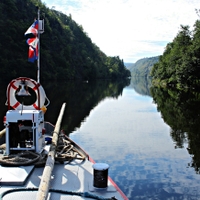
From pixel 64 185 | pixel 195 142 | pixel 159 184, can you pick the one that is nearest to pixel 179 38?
pixel 195 142

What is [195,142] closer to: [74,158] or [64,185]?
[74,158]

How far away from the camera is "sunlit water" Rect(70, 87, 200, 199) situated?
1288cm

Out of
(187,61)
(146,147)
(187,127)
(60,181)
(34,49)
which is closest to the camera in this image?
(60,181)

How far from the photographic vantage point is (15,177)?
915 centimetres

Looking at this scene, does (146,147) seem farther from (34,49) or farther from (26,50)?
(26,50)

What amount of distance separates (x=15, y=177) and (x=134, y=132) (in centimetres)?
1646

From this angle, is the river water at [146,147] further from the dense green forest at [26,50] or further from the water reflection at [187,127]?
the dense green forest at [26,50]

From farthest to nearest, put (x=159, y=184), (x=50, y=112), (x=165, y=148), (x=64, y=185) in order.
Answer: (x=50, y=112) < (x=165, y=148) < (x=159, y=184) < (x=64, y=185)

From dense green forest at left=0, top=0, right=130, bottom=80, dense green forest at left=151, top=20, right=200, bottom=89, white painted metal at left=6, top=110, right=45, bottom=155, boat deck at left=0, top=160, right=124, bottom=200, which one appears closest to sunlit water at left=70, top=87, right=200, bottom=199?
boat deck at left=0, top=160, right=124, bottom=200

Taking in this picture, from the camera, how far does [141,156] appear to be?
17.8 metres

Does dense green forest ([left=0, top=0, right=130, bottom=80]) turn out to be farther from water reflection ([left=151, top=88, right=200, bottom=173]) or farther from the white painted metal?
the white painted metal

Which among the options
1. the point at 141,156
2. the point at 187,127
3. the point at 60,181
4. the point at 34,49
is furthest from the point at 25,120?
the point at 187,127

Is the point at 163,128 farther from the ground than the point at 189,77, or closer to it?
closer to it

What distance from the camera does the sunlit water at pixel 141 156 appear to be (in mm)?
12875
